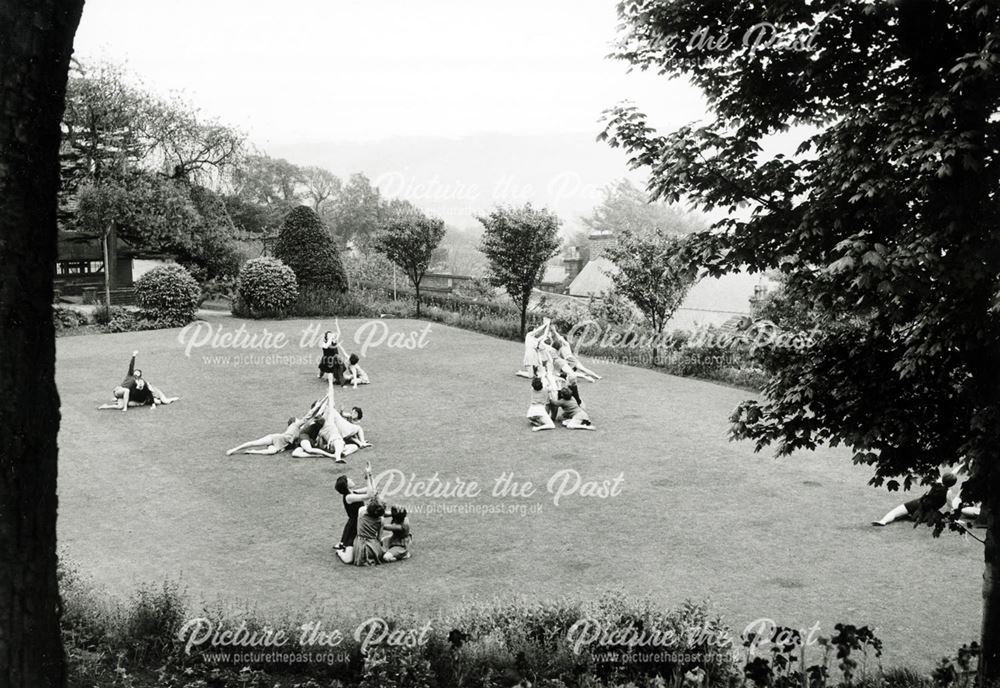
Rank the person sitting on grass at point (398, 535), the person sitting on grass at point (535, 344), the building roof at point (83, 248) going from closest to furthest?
the person sitting on grass at point (398, 535) → the person sitting on grass at point (535, 344) → the building roof at point (83, 248)

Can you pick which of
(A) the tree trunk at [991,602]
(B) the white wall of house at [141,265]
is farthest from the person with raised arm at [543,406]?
(B) the white wall of house at [141,265]

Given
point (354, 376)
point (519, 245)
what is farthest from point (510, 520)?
point (519, 245)

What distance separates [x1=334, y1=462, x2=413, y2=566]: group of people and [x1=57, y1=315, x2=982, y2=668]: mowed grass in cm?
22

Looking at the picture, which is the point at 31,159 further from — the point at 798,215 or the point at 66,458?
the point at 66,458

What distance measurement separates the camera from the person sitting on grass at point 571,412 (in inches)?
731

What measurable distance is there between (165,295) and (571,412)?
20.9m

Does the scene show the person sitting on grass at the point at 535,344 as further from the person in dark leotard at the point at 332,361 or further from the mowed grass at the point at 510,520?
the person in dark leotard at the point at 332,361

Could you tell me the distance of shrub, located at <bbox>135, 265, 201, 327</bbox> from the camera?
33.2m

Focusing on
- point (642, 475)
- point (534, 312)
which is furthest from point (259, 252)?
point (642, 475)

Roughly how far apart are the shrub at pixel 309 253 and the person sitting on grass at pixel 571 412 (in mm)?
22377

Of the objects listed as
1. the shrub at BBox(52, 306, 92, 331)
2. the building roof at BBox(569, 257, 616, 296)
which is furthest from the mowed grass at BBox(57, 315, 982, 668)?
the building roof at BBox(569, 257, 616, 296)

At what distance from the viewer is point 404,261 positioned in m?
38.2

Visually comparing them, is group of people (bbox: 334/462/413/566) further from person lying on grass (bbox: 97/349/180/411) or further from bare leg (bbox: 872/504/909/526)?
person lying on grass (bbox: 97/349/180/411)

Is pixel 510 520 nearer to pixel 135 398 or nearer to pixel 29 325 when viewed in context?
pixel 29 325
